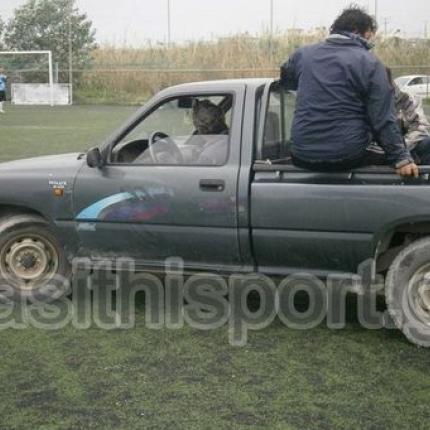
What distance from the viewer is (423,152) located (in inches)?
185

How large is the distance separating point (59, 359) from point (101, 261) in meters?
0.98

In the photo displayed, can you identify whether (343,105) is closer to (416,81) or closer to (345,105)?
(345,105)

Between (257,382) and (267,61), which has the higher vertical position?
(267,61)

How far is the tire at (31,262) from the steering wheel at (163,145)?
0.96 meters

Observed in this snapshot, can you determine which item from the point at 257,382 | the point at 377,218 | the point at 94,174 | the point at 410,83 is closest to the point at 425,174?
the point at 377,218

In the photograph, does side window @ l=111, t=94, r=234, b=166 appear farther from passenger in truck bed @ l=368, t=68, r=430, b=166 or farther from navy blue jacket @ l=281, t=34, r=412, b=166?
passenger in truck bed @ l=368, t=68, r=430, b=166

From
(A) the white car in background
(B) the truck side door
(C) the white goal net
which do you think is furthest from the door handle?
(C) the white goal net

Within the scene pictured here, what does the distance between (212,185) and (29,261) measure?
5.25 ft

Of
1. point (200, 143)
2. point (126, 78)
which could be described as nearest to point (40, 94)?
point (126, 78)

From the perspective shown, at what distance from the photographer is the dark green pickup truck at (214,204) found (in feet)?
14.7

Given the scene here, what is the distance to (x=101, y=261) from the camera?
5.20m

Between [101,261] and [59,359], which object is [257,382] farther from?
[101,261]

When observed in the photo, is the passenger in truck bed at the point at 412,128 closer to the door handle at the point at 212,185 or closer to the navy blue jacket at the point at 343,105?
the navy blue jacket at the point at 343,105

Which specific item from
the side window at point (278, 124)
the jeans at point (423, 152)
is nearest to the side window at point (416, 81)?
the side window at point (278, 124)
